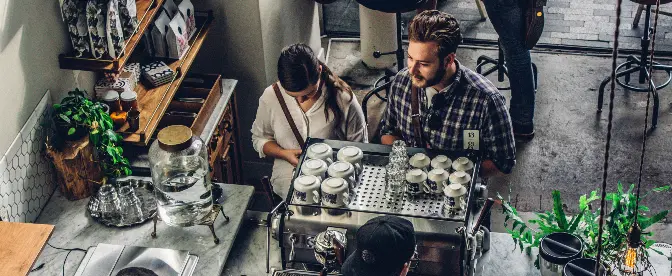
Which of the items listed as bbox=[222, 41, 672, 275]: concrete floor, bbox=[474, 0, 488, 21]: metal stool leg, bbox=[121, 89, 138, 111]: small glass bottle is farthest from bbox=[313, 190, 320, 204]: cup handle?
bbox=[474, 0, 488, 21]: metal stool leg

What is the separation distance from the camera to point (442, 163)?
3.55 meters

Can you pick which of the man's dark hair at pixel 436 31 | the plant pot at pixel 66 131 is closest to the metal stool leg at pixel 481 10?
the man's dark hair at pixel 436 31

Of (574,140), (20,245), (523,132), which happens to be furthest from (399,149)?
(574,140)

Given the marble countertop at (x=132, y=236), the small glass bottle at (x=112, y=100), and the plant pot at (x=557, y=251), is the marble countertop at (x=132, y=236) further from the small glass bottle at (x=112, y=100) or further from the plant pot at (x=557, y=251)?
the plant pot at (x=557, y=251)

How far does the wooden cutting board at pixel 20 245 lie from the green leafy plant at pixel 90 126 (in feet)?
3.33

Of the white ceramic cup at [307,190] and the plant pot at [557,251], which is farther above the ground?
the white ceramic cup at [307,190]

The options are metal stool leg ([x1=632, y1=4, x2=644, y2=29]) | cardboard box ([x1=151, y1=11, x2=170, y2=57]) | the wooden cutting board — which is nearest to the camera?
the wooden cutting board

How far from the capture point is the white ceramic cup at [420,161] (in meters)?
3.55

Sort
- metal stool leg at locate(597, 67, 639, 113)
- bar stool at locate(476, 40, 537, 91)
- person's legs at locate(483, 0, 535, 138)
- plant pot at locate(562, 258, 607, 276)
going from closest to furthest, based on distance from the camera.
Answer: plant pot at locate(562, 258, 607, 276), person's legs at locate(483, 0, 535, 138), metal stool leg at locate(597, 67, 639, 113), bar stool at locate(476, 40, 537, 91)

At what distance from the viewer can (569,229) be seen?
3506mm

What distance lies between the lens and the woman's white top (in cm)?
415

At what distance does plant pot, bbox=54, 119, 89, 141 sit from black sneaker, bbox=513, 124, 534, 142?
3140 mm

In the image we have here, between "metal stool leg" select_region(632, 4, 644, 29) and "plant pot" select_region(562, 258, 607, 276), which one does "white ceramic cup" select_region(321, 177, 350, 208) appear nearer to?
"plant pot" select_region(562, 258, 607, 276)

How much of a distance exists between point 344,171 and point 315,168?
12 centimetres
